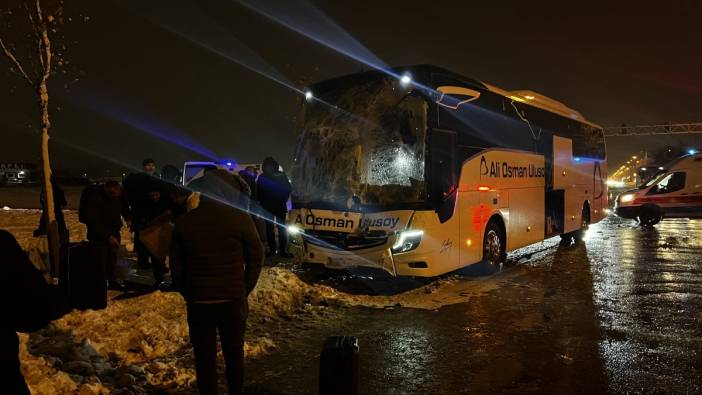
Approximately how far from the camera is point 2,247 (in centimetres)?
218

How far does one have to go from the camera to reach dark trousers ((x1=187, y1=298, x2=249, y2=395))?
4.08 m

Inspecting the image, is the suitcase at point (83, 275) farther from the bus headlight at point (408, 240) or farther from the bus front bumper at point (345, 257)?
the bus headlight at point (408, 240)

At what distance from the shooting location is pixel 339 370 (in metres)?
3.44

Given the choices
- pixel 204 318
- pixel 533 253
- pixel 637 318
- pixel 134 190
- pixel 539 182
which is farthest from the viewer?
pixel 533 253

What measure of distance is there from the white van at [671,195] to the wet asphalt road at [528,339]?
10.4 meters

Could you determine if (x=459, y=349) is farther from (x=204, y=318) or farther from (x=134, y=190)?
(x=134, y=190)

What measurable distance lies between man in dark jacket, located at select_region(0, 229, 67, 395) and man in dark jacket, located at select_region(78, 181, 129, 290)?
18.4ft

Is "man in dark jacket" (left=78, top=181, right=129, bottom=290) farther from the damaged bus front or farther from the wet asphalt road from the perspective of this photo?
the damaged bus front

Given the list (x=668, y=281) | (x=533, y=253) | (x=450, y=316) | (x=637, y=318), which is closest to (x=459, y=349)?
(x=450, y=316)

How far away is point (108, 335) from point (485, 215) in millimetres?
6815

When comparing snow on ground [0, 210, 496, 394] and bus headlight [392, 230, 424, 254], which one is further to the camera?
bus headlight [392, 230, 424, 254]

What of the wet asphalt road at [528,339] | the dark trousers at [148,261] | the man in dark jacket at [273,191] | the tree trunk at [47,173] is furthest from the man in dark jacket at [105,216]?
the man in dark jacket at [273,191]

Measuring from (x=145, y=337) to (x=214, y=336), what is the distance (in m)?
2.49

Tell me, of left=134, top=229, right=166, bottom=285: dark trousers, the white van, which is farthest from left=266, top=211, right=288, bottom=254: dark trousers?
the white van
